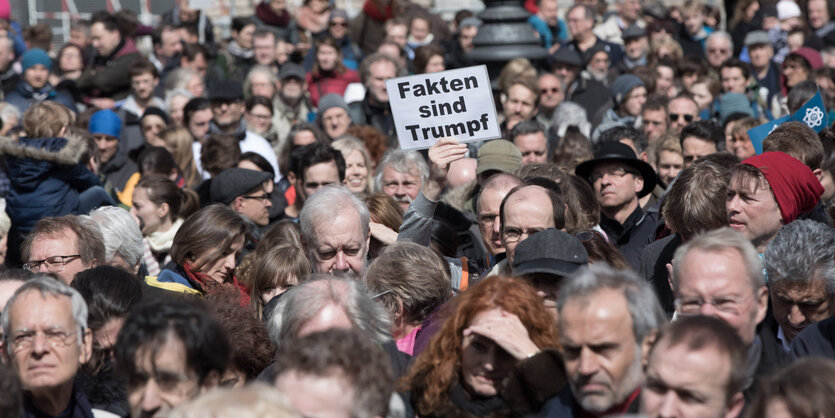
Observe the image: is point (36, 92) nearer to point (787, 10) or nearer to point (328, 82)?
point (328, 82)

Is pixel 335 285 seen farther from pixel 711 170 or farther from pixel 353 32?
pixel 353 32

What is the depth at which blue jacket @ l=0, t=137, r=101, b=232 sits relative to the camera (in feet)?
27.7

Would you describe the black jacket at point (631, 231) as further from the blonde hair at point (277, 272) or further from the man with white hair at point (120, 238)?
the man with white hair at point (120, 238)

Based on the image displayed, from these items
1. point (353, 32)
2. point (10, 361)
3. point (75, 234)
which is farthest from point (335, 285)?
point (353, 32)

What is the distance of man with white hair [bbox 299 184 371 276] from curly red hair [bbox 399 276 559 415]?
5.28ft

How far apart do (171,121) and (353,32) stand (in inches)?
174

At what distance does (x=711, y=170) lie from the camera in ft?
19.7

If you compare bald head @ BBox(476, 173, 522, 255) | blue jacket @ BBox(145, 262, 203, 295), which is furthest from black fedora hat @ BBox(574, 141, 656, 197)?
blue jacket @ BBox(145, 262, 203, 295)

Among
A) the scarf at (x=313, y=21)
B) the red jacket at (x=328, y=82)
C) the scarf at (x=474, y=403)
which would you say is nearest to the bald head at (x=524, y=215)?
the scarf at (x=474, y=403)

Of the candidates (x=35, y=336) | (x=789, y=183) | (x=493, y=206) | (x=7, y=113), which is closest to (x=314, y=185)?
(x=493, y=206)

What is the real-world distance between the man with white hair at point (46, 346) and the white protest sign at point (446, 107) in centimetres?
298

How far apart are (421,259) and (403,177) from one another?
2739 mm

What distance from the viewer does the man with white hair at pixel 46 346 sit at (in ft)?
14.5

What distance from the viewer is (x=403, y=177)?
8.02 metres
